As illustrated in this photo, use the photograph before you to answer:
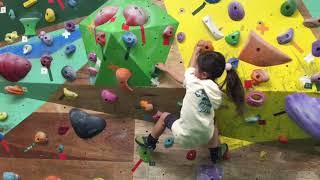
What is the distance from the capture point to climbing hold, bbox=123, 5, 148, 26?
289 cm

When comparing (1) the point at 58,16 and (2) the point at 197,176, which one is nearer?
(2) the point at 197,176

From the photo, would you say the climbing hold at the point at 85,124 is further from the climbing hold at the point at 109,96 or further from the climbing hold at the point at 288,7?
the climbing hold at the point at 288,7

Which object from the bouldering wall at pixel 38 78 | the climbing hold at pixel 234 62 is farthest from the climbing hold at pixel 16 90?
the climbing hold at pixel 234 62

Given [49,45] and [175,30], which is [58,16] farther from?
[175,30]

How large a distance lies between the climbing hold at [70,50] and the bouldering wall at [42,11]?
7.3 inches

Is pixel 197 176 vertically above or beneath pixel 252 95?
beneath

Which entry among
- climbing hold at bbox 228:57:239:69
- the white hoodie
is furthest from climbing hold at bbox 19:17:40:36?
climbing hold at bbox 228:57:239:69

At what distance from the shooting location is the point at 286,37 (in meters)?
2.82

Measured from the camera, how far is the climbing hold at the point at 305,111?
2602 mm

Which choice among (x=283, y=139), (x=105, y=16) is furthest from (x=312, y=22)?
(x=105, y=16)

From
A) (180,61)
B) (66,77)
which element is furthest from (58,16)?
(180,61)

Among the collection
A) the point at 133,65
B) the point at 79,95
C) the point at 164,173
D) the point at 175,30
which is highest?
the point at 175,30

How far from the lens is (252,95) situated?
9.27ft

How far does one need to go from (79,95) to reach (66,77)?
0.13 meters
